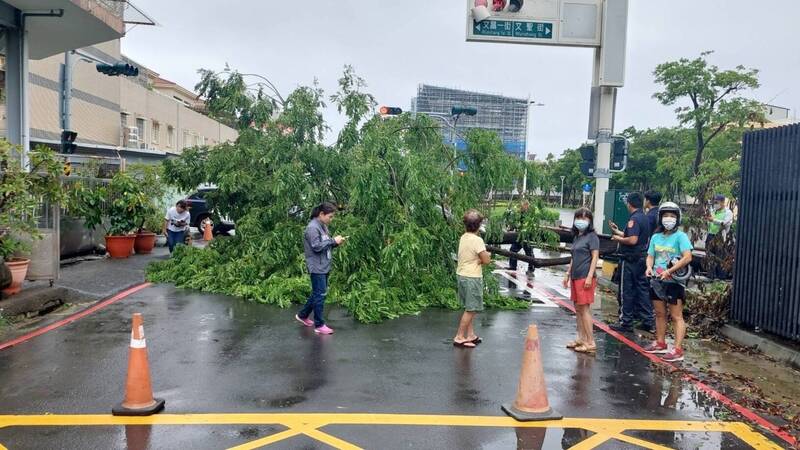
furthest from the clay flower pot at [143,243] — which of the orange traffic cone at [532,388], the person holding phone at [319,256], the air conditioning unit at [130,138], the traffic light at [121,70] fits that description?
the air conditioning unit at [130,138]

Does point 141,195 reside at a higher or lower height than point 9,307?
higher

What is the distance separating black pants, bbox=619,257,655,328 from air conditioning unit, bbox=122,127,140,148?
26079mm

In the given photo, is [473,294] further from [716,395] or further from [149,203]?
[149,203]

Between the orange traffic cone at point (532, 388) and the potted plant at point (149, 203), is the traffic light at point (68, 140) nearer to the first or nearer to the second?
the potted plant at point (149, 203)

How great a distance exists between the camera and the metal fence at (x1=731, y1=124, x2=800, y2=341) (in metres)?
7.05

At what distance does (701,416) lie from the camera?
5.44 metres

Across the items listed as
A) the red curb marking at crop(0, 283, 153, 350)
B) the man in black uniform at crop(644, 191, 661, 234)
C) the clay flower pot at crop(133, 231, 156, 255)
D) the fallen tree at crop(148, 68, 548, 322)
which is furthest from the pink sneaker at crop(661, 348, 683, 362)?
the clay flower pot at crop(133, 231, 156, 255)

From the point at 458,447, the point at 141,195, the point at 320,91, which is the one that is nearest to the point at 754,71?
the point at 320,91

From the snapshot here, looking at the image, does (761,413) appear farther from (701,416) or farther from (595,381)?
(595,381)

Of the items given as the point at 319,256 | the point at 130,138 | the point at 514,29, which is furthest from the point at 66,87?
the point at 319,256

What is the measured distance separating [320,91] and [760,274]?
8.04 m

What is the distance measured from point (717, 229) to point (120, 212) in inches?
488

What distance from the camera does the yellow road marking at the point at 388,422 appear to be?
4871mm

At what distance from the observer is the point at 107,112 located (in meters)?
28.1
